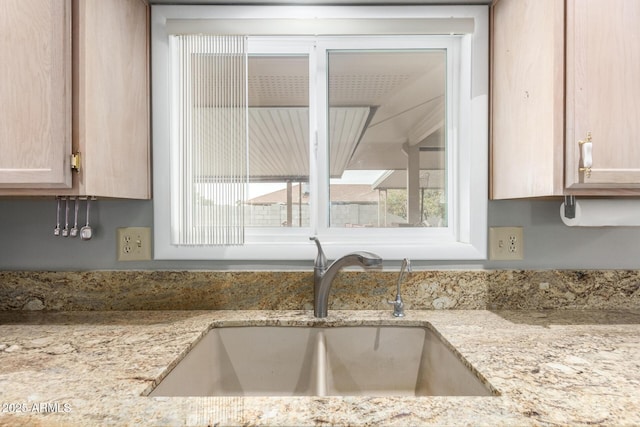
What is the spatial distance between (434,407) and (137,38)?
1350mm

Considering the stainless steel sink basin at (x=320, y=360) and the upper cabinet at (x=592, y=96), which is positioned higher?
the upper cabinet at (x=592, y=96)

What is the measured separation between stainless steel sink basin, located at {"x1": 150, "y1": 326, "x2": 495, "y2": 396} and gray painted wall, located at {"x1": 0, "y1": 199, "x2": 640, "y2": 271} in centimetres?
25

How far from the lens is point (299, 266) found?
1.35 m

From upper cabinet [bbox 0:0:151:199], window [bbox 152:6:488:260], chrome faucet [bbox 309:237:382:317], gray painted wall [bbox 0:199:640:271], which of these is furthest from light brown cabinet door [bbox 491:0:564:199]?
upper cabinet [bbox 0:0:151:199]

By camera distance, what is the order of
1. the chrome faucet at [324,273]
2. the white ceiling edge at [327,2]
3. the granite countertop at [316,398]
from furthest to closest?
1. the white ceiling edge at [327,2]
2. the chrome faucet at [324,273]
3. the granite countertop at [316,398]

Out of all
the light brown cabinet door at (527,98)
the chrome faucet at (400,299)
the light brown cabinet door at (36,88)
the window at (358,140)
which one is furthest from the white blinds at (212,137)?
the light brown cabinet door at (527,98)

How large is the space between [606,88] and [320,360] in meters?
1.10

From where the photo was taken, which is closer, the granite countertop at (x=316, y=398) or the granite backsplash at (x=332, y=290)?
the granite countertop at (x=316, y=398)

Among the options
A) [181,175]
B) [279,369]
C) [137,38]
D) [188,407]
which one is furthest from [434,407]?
[137,38]

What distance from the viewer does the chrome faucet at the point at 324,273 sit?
120cm

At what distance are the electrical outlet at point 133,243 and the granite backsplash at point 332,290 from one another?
56 mm

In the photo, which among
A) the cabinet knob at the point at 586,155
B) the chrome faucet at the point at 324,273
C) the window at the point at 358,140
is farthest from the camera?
the window at the point at 358,140

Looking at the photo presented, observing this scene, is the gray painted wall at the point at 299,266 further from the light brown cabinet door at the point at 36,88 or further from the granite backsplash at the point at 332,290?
the light brown cabinet door at the point at 36,88

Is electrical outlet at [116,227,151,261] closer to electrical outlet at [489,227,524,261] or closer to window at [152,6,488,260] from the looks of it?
window at [152,6,488,260]
